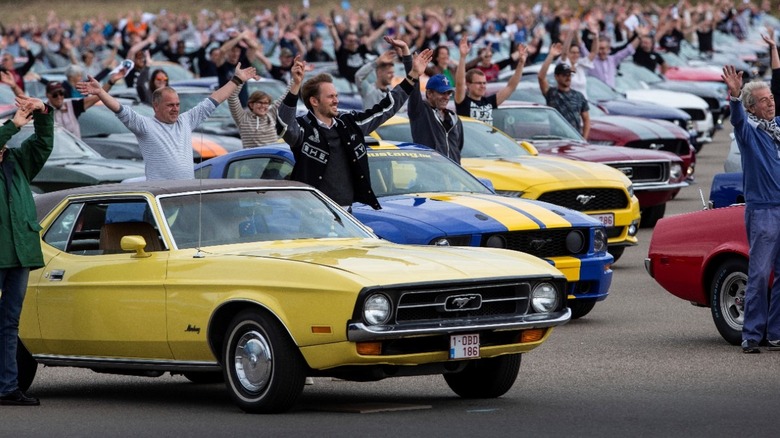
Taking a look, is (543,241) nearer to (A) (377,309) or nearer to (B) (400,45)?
(B) (400,45)

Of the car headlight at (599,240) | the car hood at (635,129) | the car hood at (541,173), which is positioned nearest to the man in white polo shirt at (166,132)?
the car headlight at (599,240)

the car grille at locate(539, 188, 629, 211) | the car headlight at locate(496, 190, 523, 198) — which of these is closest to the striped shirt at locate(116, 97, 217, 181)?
the car headlight at locate(496, 190, 523, 198)

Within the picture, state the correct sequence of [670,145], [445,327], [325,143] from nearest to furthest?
[445,327]
[325,143]
[670,145]

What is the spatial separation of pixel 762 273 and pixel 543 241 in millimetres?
2073

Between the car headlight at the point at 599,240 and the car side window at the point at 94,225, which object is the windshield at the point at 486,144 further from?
the car side window at the point at 94,225

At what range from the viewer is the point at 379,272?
8.47 meters

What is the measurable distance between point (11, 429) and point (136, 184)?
6.19ft

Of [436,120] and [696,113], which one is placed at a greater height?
[436,120]

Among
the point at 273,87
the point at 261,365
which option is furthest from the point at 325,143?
the point at 273,87

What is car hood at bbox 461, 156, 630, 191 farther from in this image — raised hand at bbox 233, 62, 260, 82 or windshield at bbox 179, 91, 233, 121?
windshield at bbox 179, 91, 233, 121

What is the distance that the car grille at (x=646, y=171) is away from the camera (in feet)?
62.5

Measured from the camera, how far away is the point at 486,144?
17.0 metres

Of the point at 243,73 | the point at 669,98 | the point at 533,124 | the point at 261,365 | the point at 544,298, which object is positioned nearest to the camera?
the point at 261,365

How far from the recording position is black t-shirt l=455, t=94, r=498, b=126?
17391 mm
